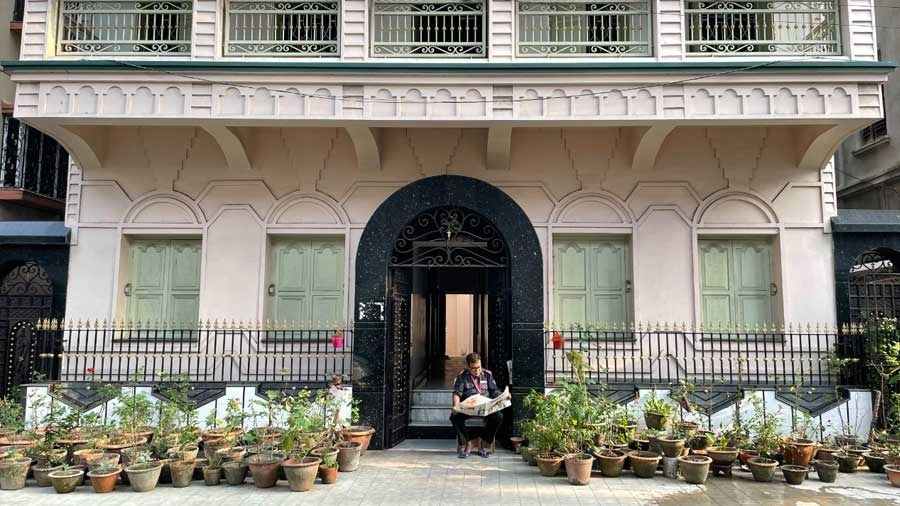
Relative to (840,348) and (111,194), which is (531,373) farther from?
(111,194)

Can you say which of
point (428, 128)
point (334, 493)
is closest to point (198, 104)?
point (428, 128)

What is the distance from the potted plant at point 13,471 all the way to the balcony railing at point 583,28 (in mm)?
8458

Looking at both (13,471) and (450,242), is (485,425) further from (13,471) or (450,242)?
(13,471)

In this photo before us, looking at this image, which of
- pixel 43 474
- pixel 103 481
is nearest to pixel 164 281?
pixel 43 474

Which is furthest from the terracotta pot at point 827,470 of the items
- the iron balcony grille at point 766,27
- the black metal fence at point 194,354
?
the black metal fence at point 194,354

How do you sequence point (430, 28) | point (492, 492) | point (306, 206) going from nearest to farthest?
point (492, 492), point (430, 28), point (306, 206)

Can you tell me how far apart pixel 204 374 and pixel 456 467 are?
436cm

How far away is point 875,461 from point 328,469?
23.2ft

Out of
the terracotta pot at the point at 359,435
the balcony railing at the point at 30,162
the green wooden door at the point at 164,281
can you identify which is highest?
the balcony railing at the point at 30,162

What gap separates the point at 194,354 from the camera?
9773 millimetres

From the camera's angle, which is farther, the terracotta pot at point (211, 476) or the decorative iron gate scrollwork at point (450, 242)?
the decorative iron gate scrollwork at point (450, 242)

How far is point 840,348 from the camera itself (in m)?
9.40

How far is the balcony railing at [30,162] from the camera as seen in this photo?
13.1 metres

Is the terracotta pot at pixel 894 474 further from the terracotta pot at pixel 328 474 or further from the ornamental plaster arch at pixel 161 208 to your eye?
the ornamental plaster arch at pixel 161 208
